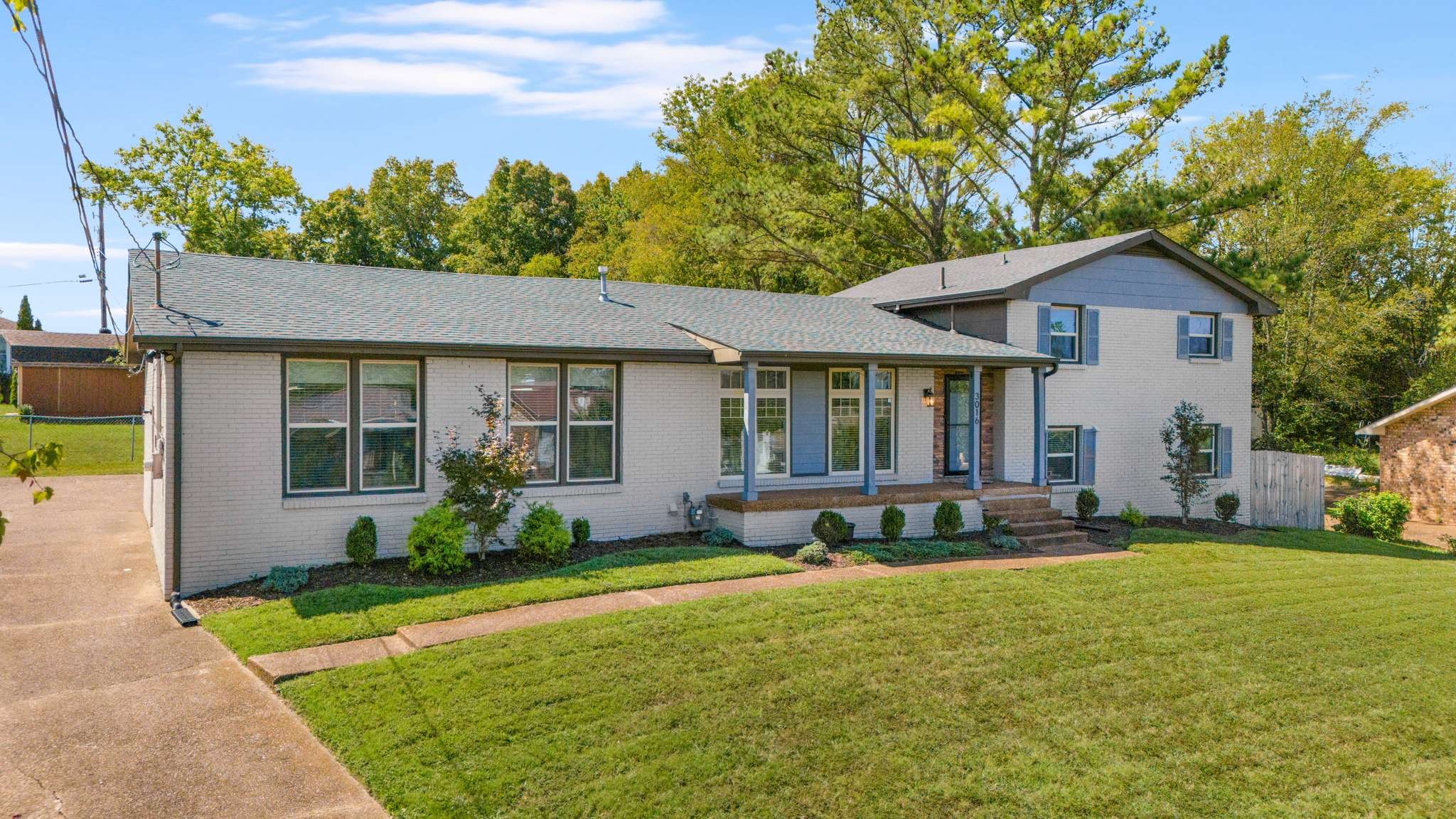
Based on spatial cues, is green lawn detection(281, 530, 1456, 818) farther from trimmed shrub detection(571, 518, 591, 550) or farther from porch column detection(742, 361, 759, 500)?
trimmed shrub detection(571, 518, 591, 550)

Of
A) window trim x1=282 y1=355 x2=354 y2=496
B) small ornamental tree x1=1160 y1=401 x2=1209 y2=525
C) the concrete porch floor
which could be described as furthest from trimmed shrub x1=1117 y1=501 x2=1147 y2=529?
window trim x1=282 y1=355 x2=354 y2=496

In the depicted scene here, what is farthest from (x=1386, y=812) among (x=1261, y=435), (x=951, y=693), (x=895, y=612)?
(x=1261, y=435)

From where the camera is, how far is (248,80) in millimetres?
10078

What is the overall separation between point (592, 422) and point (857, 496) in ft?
13.9

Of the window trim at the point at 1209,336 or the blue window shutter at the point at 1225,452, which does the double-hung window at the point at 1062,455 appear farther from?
the blue window shutter at the point at 1225,452

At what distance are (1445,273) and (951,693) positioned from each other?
119ft

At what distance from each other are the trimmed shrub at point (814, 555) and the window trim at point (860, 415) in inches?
120

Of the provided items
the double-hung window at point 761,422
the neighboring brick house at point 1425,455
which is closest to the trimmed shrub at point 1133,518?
the double-hung window at point 761,422

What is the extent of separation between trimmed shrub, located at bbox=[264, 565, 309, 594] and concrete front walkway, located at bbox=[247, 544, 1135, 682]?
7.70 ft

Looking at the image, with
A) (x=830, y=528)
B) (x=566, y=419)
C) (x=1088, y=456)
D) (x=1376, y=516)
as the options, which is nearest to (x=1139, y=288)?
(x=1088, y=456)

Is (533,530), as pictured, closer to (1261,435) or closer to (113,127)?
(113,127)

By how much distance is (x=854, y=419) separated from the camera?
15750 mm

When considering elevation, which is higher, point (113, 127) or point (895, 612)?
point (113, 127)

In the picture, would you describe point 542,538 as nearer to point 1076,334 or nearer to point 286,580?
point 286,580
